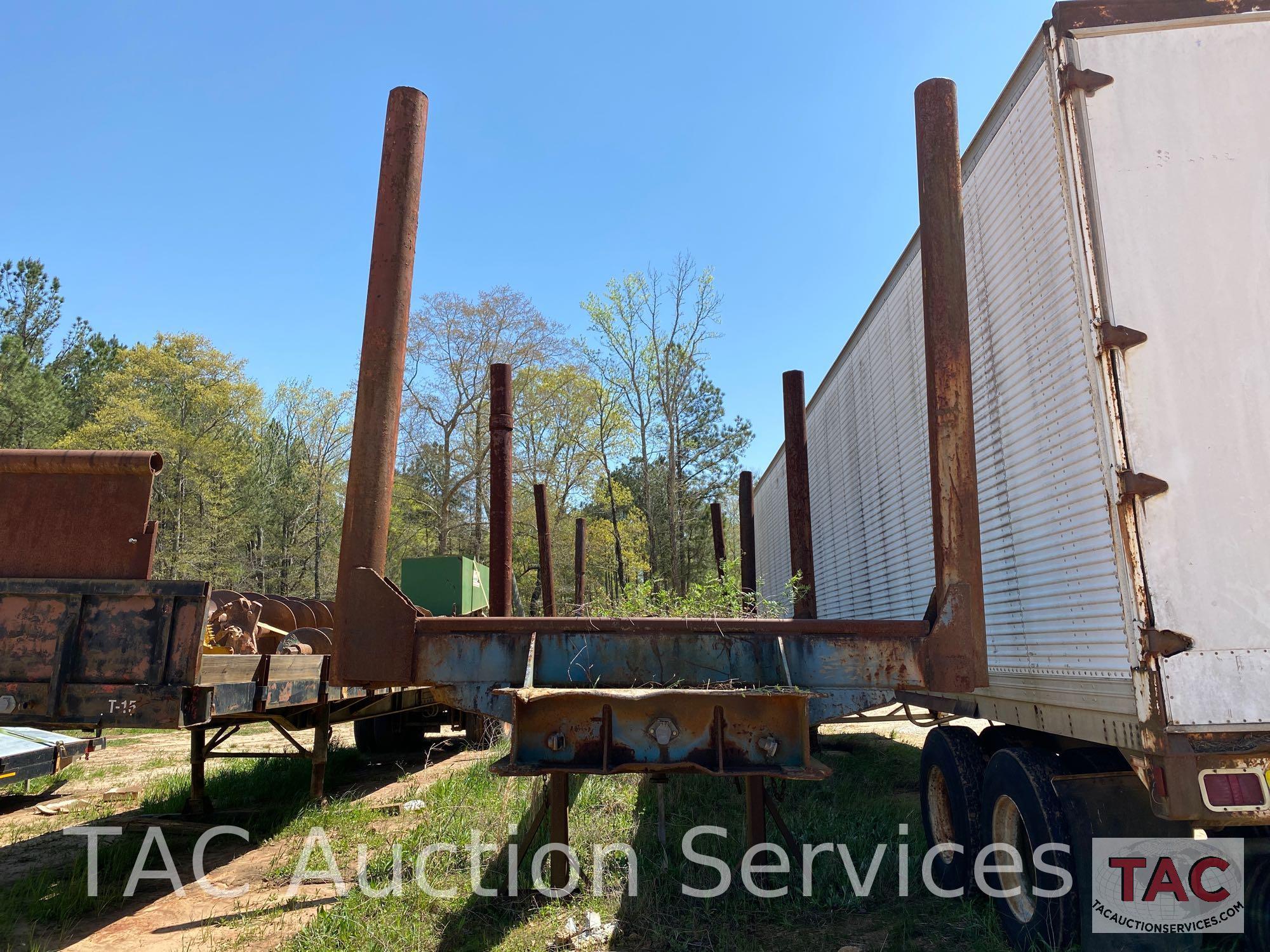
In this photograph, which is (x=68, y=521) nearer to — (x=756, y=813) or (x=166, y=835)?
(x=166, y=835)

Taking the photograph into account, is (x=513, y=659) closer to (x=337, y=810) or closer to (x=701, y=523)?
(x=337, y=810)

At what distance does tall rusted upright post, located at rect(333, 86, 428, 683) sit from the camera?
3.45 m

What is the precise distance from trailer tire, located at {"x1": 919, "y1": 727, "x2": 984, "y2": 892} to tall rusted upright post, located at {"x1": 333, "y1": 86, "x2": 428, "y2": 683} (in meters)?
3.24

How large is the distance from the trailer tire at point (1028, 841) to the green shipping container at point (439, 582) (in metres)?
9.32

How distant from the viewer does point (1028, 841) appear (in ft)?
11.9

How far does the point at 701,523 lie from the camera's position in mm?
32094

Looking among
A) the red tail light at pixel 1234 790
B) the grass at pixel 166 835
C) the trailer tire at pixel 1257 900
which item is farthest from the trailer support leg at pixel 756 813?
the grass at pixel 166 835

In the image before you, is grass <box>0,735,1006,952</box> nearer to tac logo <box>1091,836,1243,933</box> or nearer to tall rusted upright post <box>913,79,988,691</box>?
tac logo <box>1091,836,1243,933</box>

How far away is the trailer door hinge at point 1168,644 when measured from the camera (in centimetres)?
271

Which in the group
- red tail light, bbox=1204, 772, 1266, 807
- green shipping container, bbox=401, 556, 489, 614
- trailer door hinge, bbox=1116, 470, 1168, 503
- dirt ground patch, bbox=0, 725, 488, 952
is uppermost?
green shipping container, bbox=401, 556, 489, 614

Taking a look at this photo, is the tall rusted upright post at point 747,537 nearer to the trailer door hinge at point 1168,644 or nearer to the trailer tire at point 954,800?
the trailer tire at point 954,800

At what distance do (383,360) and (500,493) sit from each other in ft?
5.23

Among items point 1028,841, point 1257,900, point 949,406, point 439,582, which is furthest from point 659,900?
point 439,582

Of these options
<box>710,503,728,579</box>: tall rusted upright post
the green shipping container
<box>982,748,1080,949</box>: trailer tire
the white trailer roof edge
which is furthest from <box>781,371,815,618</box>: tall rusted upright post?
<box>710,503,728,579</box>: tall rusted upright post
